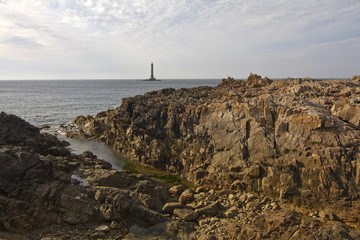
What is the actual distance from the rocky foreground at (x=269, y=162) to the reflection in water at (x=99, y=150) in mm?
2762

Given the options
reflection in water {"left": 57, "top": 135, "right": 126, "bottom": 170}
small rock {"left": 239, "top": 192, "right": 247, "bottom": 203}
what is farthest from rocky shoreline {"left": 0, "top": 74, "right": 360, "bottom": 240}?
reflection in water {"left": 57, "top": 135, "right": 126, "bottom": 170}

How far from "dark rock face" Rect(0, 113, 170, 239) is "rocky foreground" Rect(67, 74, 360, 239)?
1.98 meters

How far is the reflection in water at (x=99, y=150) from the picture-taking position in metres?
24.5

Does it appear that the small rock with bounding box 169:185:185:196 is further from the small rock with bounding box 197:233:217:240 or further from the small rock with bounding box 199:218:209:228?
the small rock with bounding box 197:233:217:240

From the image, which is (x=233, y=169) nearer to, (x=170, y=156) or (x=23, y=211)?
(x=170, y=156)

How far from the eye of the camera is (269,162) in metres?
16.5

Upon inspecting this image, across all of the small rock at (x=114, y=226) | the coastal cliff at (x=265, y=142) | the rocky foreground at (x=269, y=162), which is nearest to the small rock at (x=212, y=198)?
the rocky foreground at (x=269, y=162)

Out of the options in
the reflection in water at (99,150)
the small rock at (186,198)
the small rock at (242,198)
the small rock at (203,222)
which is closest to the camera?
the small rock at (203,222)

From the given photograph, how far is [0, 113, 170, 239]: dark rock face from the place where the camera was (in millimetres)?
12000

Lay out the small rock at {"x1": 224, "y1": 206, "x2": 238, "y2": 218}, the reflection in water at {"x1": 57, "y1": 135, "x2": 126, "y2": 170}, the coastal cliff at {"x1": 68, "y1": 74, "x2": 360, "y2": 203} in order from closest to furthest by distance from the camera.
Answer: the small rock at {"x1": 224, "y1": 206, "x2": 238, "y2": 218}
the coastal cliff at {"x1": 68, "y1": 74, "x2": 360, "y2": 203}
the reflection in water at {"x1": 57, "y1": 135, "x2": 126, "y2": 170}

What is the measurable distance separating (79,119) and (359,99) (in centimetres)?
3780

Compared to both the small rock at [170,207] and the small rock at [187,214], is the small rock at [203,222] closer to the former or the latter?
the small rock at [187,214]

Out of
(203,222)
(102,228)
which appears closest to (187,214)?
(203,222)

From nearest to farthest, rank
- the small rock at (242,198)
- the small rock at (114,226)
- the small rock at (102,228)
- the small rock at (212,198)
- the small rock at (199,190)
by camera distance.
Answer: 1. the small rock at (102,228)
2. the small rock at (114,226)
3. the small rock at (242,198)
4. the small rock at (212,198)
5. the small rock at (199,190)
